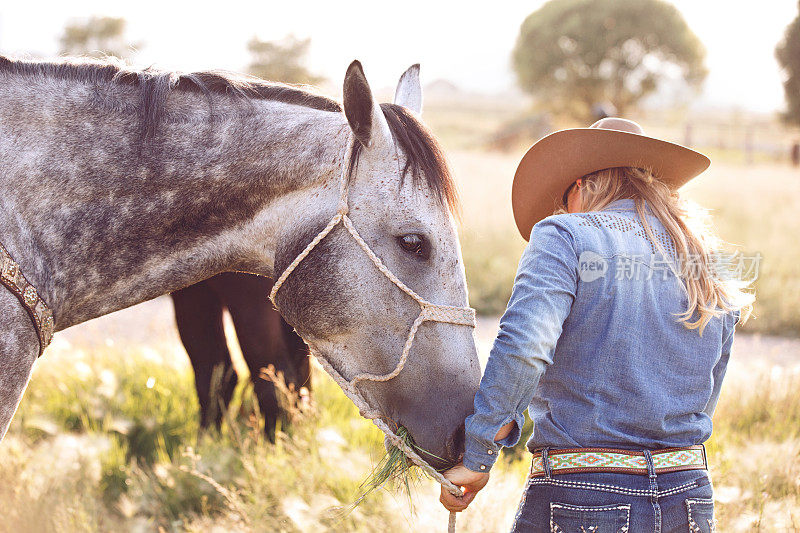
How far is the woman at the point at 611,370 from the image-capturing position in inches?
65.5

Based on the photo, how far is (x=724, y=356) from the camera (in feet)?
6.61

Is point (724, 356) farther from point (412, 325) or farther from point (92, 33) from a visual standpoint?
point (92, 33)

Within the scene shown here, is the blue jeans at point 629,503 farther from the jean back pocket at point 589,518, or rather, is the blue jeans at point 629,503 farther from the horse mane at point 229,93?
the horse mane at point 229,93

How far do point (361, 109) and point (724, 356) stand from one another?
4.43 feet

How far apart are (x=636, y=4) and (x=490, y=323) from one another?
1260 inches

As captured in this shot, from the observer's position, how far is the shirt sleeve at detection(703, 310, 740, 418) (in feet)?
6.38

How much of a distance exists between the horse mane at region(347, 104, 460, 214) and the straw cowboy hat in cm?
33

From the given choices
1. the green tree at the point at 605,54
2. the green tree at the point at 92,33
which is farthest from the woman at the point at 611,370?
the green tree at the point at 605,54

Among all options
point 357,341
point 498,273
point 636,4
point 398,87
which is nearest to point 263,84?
point 398,87

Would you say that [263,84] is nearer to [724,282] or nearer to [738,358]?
[724,282]

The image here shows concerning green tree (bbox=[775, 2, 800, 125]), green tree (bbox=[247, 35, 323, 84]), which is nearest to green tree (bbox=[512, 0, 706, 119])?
green tree (bbox=[775, 2, 800, 125])

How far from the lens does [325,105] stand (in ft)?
7.04

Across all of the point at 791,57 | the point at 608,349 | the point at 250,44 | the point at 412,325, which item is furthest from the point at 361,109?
the point at 250,44

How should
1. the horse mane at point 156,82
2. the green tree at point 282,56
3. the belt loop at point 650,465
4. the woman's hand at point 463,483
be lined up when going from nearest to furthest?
1. the belt loop at point 650,465
2. the woman's hand at point 463,483
3. the horse mane at point 156,82
4. the green tree at point 282,56
